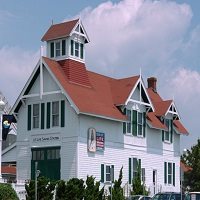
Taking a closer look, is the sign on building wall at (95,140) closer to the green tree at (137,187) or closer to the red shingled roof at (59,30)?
the green tree at (137,187)

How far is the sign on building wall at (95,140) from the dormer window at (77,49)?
636cm

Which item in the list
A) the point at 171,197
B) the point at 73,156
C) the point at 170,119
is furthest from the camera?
the point at 170,119

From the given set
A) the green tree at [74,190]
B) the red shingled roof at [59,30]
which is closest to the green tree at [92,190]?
the green tree at [74,190]

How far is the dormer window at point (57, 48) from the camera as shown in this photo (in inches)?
1954

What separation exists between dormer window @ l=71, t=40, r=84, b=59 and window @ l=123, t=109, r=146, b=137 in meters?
5.93

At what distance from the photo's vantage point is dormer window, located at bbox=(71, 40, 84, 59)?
163 feet

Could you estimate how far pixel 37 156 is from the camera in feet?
161

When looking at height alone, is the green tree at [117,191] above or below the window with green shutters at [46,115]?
below

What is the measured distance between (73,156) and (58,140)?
1.98 meters

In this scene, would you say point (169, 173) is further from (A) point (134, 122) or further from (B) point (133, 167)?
(A) point (134, 122)

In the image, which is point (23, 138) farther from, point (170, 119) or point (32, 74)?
point (170, 119)

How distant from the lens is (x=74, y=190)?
42.4 metres

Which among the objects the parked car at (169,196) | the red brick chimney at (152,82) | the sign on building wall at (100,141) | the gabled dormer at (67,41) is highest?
the gabled dormer at (67,41)

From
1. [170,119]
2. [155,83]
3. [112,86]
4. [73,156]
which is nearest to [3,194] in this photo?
[73,156]
